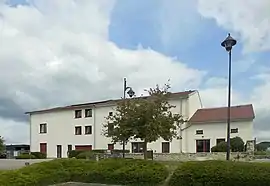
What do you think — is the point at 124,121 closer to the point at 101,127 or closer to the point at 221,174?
the point at 221,174

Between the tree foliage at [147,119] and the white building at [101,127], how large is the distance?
77.0 ft

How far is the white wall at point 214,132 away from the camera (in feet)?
143

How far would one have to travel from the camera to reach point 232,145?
39844 millimetres

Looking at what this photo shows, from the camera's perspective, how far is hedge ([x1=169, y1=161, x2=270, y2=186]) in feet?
45.0

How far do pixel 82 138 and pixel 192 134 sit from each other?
52.6 feet

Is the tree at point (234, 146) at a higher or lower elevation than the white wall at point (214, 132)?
lower

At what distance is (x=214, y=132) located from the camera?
150 feet

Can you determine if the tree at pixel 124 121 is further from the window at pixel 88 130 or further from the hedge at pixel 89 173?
the window at pixel 88 130

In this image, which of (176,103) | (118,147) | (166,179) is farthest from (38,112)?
(166,179)

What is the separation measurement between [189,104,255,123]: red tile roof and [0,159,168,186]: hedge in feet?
96.4

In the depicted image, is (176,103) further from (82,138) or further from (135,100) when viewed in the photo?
(135,100)

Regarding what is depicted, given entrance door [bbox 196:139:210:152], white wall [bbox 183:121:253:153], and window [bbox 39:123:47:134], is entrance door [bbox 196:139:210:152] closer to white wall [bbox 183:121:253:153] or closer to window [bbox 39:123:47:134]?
white wall [bbox 183:121:253:153]

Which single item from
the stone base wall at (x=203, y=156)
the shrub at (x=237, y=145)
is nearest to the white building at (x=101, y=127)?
the shrub at (x=237, y=145)

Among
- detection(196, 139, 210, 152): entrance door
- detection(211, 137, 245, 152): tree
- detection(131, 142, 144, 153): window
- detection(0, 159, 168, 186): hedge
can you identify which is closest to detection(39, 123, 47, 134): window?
detection(131, 142, 144, 153): window
